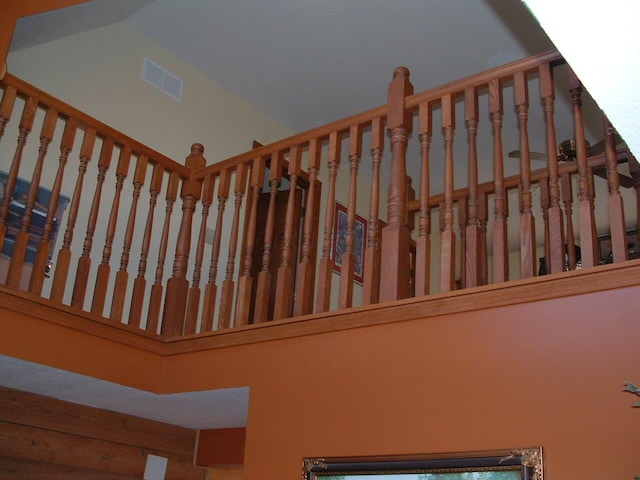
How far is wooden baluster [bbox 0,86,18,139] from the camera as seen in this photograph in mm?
3245

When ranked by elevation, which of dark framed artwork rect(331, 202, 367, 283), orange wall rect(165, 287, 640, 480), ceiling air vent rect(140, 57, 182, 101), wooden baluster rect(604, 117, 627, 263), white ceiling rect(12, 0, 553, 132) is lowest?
orange wall rect(165, 287, 640, 480)

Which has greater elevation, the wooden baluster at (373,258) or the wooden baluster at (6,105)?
the wooden baluster at (6,105)

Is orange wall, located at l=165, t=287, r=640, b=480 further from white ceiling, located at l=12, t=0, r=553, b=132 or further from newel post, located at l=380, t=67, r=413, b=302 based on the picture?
white ceiling, located at l=12, t=0, r=553, b=132

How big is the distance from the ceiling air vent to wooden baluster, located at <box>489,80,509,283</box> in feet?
10.1

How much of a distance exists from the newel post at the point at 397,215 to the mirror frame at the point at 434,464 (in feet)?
2.08

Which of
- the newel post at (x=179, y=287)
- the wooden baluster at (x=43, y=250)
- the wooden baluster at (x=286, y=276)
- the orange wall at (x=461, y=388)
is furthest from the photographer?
the newel post at (x=179, y=287)

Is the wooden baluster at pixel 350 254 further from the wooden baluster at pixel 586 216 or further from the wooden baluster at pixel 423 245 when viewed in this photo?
the wooden baluster at pixel 586 216

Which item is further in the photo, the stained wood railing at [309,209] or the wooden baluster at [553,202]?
the stained wood railing at [309,209]

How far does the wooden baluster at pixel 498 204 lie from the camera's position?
2811mm

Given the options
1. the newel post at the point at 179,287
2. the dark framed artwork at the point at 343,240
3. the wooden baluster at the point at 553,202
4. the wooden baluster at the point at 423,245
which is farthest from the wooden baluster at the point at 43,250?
the dark framed artwork at the point at 343,240

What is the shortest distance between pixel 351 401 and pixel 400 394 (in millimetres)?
221

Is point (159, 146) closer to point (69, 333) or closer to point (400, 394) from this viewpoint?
point (69, 333)

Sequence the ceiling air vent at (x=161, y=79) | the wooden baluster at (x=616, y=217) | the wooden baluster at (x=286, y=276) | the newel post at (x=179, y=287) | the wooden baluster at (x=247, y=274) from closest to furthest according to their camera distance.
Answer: the wooden baluster at (x=616, y=217) < the wooden baluster at (x=286, y=276) < the wooden baluster at (x=247, y=274) < the newel post at (x=179, y=287) < the ceiling air vent at (x=161, y=79)

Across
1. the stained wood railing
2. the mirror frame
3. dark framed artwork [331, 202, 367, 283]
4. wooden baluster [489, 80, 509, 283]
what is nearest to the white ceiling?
dark framed artwork [331, 202, 367, 283]
